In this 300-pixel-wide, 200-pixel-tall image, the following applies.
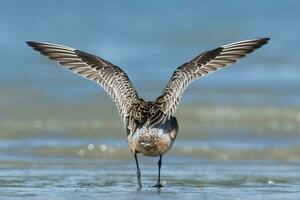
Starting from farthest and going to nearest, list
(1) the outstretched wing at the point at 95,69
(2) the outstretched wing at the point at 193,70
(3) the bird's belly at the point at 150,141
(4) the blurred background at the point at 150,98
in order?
(4) the blurred background at the point at 150,98 < (1) the outstretched wing at the point at 95,69 < (2) the outstretched wing at the point at 193,70 < (3) the bird's belly at the point at 150,141

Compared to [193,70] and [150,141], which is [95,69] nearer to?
[193,70]

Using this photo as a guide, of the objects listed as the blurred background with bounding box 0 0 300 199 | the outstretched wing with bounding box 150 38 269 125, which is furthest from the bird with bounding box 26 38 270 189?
the blurred background with bounding box 0 0 300 199

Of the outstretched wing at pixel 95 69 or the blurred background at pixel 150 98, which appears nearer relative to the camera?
the outstretched wing at pixel 95 69

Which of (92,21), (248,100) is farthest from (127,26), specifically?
(248,100)

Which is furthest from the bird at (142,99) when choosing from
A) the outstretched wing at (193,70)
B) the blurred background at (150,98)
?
the blurred background at (150,98)

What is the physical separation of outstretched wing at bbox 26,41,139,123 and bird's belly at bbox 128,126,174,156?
0.66m

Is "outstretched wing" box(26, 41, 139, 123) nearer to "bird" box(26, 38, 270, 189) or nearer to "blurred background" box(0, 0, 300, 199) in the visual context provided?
"bird" box(26, 38, 270, 189)

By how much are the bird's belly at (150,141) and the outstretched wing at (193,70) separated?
145 mm

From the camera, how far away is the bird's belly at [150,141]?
909cm

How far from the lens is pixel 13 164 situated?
38.0 feet

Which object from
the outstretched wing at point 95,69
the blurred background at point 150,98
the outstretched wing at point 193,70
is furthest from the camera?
the blurred background at point 150,98

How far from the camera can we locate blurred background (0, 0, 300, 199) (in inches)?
426

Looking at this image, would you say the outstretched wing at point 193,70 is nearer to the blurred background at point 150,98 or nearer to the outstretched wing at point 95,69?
the outstretched wing at point 95,69

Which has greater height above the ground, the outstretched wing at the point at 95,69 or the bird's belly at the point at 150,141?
the outstretched wing at the point at 95,69
